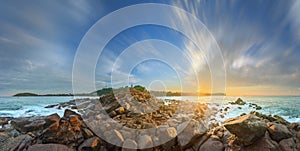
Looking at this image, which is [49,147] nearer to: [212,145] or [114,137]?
[114,137]

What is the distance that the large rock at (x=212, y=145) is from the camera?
4.42m

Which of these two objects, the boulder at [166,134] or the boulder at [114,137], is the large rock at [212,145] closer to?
the boulder at [166,134]

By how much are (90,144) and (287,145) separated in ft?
15.9

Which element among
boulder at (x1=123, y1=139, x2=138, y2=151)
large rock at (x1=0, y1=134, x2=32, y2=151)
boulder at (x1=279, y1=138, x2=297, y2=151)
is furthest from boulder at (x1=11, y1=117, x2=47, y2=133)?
boulder at (x1=279, y1=138, x2=297, y2=151)

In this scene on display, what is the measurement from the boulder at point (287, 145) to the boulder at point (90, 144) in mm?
4539

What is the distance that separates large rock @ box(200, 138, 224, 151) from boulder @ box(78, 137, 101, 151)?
277 centimetres

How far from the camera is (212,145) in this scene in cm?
451

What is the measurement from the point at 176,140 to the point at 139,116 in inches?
78.1

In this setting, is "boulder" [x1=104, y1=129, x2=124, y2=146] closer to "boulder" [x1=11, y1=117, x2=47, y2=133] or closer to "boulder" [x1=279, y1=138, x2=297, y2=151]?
"boulder" [x1=11, y1=117, x2=47, y2=133]

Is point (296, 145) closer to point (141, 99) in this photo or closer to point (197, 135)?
point (197, 135)


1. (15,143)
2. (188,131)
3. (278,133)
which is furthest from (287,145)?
(15,143)

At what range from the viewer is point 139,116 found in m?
6.51

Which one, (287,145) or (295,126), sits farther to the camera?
(295,126)

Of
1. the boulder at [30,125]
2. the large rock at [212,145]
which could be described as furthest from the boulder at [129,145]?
the boulder at [30,125]
